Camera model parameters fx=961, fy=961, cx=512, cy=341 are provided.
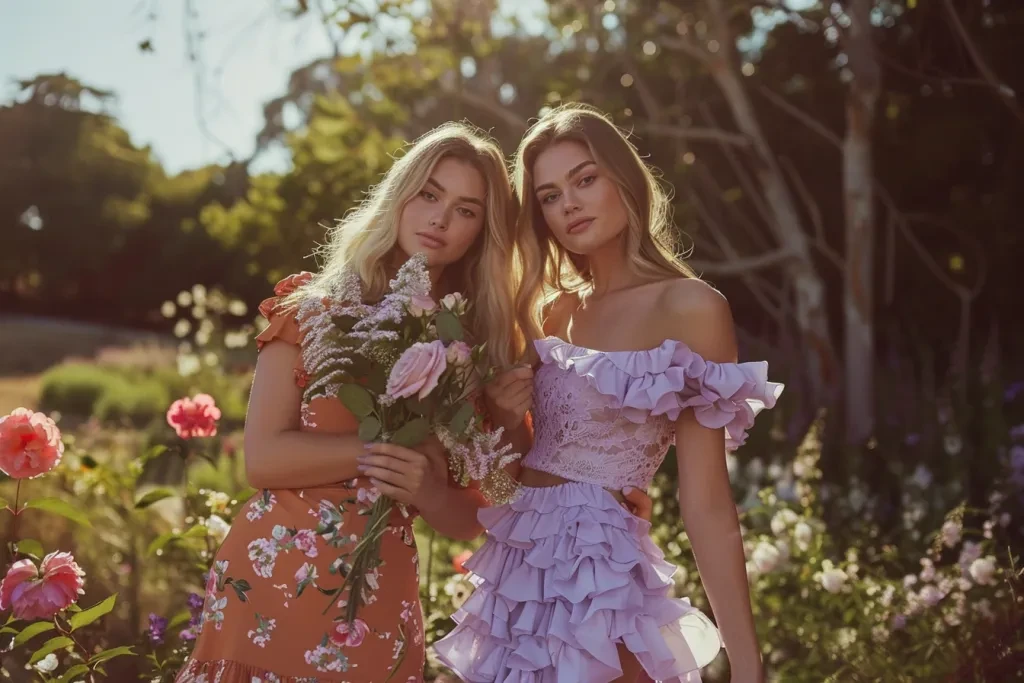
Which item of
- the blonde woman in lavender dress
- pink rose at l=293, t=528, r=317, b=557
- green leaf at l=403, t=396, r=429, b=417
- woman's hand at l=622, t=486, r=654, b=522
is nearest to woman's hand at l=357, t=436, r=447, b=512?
green leaf at l=403, t=396, r=429, b=417

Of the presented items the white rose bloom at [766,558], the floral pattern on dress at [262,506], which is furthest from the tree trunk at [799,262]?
the floral pattern on dress at [262,506]

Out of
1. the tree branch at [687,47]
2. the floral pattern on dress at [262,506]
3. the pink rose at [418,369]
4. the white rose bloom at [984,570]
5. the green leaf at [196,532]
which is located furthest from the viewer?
the tree branch at [687,47]

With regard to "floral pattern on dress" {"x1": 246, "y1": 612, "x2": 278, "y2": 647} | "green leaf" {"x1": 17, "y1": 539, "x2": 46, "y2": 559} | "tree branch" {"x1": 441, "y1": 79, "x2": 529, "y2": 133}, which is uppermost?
"tree branch" {"x1": 441, "y1": 79, "x2": 529, "y2": 133}

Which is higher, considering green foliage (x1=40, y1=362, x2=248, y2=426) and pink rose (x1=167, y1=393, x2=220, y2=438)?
green foliage (x1=40, y1=362, x2=248, y2=426)

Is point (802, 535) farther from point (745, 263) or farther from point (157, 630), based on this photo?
point (745, 263)

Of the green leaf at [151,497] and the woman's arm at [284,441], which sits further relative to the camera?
the green leaf at [151,497]

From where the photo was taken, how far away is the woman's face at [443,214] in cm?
241

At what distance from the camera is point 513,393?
231 centimetres

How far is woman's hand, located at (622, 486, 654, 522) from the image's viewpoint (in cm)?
233

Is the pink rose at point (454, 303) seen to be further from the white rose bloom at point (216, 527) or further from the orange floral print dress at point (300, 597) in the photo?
the white rose bloom at point (216, 527)

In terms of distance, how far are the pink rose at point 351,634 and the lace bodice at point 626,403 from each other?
1.88 ft

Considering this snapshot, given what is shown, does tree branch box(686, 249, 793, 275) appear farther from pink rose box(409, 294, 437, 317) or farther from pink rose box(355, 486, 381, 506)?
pink rose box(409, 294, 437, 317)

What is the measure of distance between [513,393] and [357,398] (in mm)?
490

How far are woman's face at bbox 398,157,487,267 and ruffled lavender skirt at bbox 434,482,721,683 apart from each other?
657mm
